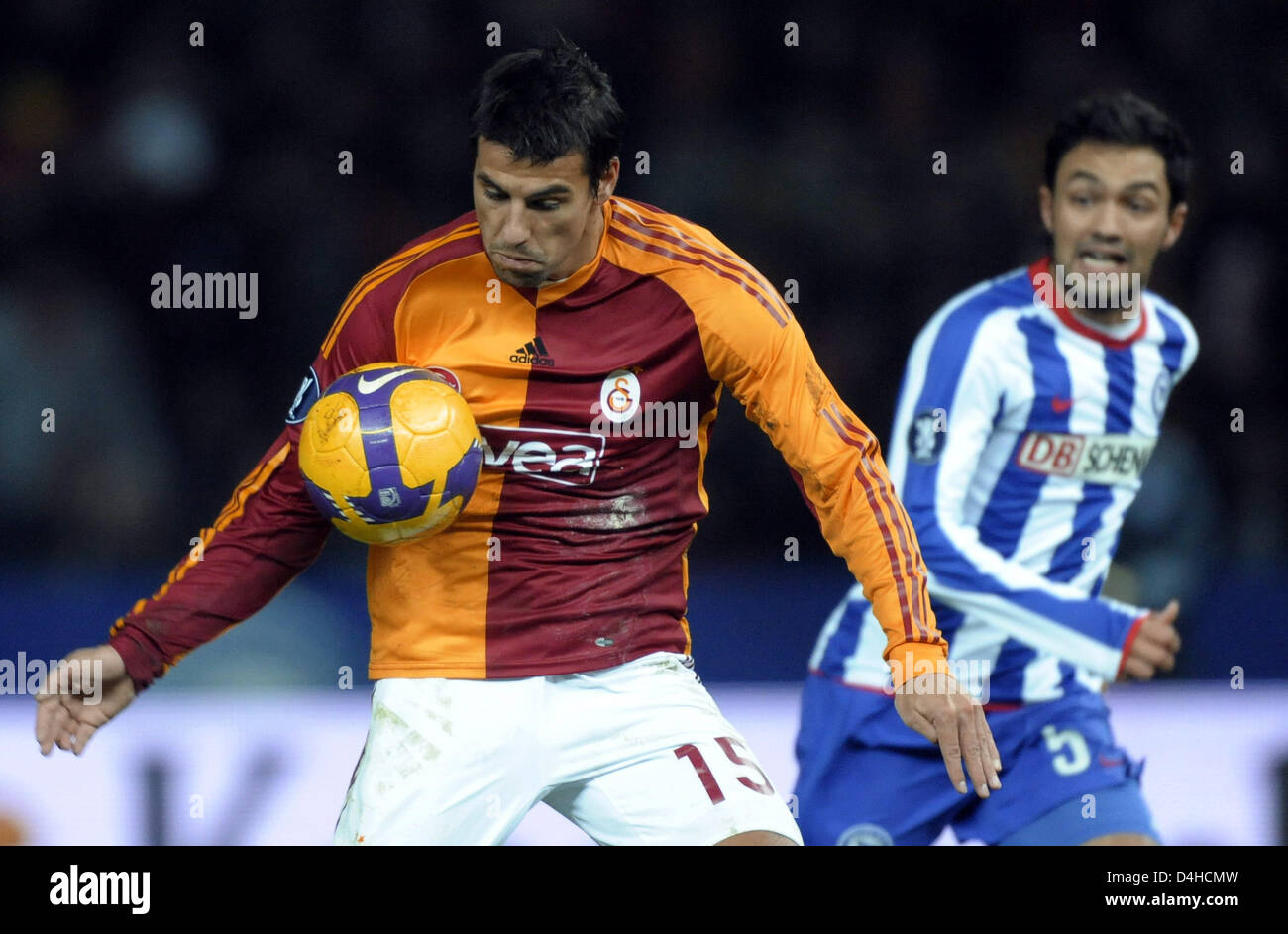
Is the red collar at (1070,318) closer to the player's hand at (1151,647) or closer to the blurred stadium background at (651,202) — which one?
the player's hand at (1151,647)

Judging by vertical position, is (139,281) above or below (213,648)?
above

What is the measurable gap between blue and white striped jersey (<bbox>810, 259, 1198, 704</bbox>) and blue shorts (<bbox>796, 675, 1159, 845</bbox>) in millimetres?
68

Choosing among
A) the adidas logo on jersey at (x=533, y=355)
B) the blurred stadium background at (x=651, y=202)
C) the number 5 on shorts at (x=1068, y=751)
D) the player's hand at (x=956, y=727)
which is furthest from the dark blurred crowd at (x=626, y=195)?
the player's hand at (x=956, y=727)

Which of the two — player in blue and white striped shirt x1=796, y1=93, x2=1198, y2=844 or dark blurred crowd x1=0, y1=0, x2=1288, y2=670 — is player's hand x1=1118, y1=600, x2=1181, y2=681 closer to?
player in blue and white striped shirt x1=796, y1=93, x2=1198, y2=844

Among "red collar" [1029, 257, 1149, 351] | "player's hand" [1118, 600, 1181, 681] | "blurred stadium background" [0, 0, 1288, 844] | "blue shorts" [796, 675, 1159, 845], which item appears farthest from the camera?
"blurred stadium background" [0, 0, 1288, 844]

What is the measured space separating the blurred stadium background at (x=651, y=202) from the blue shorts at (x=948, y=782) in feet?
4.66

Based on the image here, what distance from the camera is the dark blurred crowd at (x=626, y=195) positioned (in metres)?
5.98

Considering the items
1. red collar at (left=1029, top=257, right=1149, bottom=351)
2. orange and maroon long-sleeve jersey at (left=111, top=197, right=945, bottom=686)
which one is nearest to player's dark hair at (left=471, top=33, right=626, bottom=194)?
orange and maroon long-sleeve jersey at (left=111, top=197, right=945, bottom=686)

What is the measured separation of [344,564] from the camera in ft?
18.9

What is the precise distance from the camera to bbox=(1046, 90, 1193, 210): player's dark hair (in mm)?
4191

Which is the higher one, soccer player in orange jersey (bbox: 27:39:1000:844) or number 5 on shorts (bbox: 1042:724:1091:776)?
soccer player in orange jersey (bbox: 27:39:1000:844)

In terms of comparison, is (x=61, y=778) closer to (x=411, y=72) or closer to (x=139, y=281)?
(x=139, y=281)

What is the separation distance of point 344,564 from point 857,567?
3.07 meters

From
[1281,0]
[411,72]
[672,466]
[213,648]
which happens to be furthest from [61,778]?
[1281,0]
